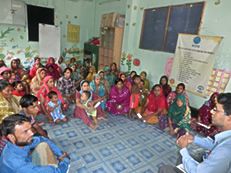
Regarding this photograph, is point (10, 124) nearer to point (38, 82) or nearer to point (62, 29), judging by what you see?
point (38, 82)

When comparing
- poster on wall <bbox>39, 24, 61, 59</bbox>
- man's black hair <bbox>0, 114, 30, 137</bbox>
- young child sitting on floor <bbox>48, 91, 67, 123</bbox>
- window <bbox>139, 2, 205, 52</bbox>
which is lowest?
young child sitting on floor <bbox>48, 91, 67, 123</bbox>

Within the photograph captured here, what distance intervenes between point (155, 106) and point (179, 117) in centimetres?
54

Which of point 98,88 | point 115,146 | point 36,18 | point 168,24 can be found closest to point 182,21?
point 168,24

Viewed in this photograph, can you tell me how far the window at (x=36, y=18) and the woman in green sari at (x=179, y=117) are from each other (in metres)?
5.69

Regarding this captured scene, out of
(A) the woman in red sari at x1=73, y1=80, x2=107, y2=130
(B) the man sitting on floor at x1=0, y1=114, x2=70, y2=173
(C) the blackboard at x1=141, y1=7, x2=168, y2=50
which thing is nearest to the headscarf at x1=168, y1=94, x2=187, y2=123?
(A) the woman in red sari at x1=73, y1=80, x2=107, y2=130

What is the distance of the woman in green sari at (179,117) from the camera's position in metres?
2.73

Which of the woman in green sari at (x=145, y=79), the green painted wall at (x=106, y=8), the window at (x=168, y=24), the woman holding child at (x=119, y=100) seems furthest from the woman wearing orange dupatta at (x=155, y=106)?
the green painted wall at (x=106, y=8)

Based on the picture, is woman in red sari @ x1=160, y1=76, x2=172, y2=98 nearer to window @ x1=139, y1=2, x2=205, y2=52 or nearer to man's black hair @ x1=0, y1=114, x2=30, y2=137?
window @ x1=139, y1=2, x2=205, y2=52

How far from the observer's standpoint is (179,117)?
2854mm

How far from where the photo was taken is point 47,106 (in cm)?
292

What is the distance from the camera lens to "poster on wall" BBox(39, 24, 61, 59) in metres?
6.03

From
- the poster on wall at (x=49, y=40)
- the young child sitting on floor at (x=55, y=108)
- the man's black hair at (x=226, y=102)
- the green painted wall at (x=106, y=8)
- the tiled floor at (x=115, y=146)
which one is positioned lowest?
the tiled floor at (x=115, y=146)

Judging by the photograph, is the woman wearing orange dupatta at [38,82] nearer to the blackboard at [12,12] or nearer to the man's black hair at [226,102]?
the blackboard at [12,12]

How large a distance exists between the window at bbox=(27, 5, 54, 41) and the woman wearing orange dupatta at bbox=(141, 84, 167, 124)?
518 centimetres
